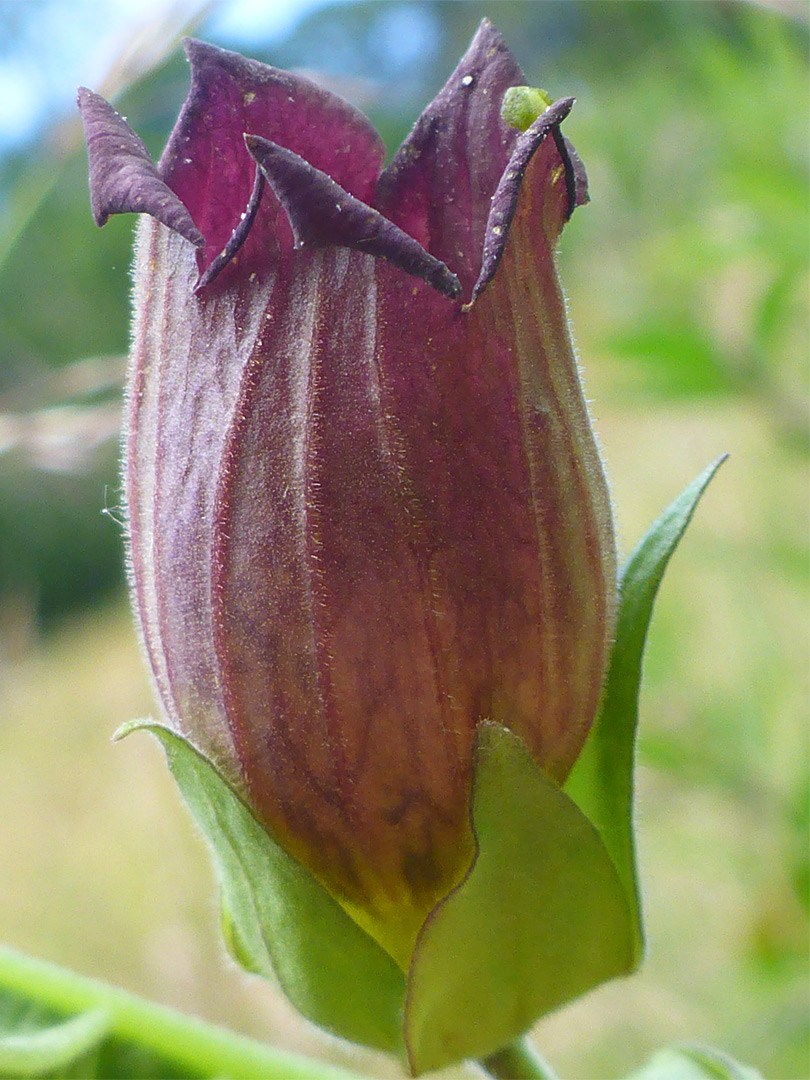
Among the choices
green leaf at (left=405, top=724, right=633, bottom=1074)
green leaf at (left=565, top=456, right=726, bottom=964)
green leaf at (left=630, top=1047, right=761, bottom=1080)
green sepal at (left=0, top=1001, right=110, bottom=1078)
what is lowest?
green leaf at (left=630, top=1047, right=761, bottom=1080)

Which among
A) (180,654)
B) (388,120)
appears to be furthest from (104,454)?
(388,120)

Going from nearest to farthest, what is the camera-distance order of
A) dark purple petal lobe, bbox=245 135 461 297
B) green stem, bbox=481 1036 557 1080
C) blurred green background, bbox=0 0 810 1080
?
dark purple petal lobe, bbox=245 135 461 297, green stem, bbox=481 1036 557 1080, blurred green background, bbox=0 0 810 1080

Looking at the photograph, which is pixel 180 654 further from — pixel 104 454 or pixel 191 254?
pixel 104 454

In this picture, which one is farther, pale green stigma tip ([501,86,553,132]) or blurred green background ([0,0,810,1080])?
blurred green background ([0,0,810,1080])

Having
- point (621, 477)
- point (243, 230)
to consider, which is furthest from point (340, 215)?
point (621, 477)

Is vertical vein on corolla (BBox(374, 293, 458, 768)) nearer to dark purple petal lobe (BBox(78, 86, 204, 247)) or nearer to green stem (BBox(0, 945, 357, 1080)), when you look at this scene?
dark purple petal lobe (BBox(78, 86, 204, 247))

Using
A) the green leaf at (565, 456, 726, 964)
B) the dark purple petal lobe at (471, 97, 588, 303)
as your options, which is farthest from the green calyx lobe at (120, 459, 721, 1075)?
the dark purple petal lobe at (471, 97, 588, 303)

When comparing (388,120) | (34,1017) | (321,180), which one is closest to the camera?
(321,180)
